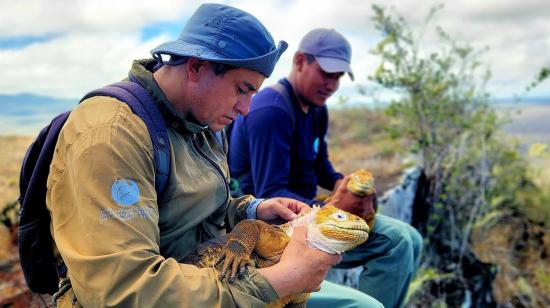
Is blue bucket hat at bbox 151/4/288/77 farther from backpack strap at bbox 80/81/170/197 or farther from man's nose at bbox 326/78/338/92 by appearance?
man's nose at bbox 326/78/338/92

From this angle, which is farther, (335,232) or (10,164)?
(10,164)

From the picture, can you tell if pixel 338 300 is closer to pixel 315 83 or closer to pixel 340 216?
pixel 340 216

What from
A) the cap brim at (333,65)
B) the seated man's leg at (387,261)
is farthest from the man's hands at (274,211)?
the cap brim at (333,65)

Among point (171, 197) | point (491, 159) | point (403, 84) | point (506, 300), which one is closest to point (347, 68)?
point (171, 197)

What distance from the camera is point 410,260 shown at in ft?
14.0

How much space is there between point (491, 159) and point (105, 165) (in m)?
9.11

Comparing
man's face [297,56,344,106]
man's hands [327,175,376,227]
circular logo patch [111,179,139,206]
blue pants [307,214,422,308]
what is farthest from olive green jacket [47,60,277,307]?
man's face [297,56,344,106]

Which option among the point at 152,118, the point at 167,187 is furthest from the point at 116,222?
the point at 152,118

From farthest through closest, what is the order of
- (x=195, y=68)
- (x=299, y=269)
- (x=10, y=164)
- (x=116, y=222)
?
1. (x=10, y=164)
2. (x=195, y=68)
3. (x=299, y=269)
4. (x=116, y=222)

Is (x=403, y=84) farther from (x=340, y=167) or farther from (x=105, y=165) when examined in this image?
(x=105, y=165)

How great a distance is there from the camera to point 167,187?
2271 millimetres

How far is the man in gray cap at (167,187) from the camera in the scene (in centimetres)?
188

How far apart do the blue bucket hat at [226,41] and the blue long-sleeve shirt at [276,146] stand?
1757mm

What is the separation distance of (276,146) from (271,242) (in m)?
1.64
